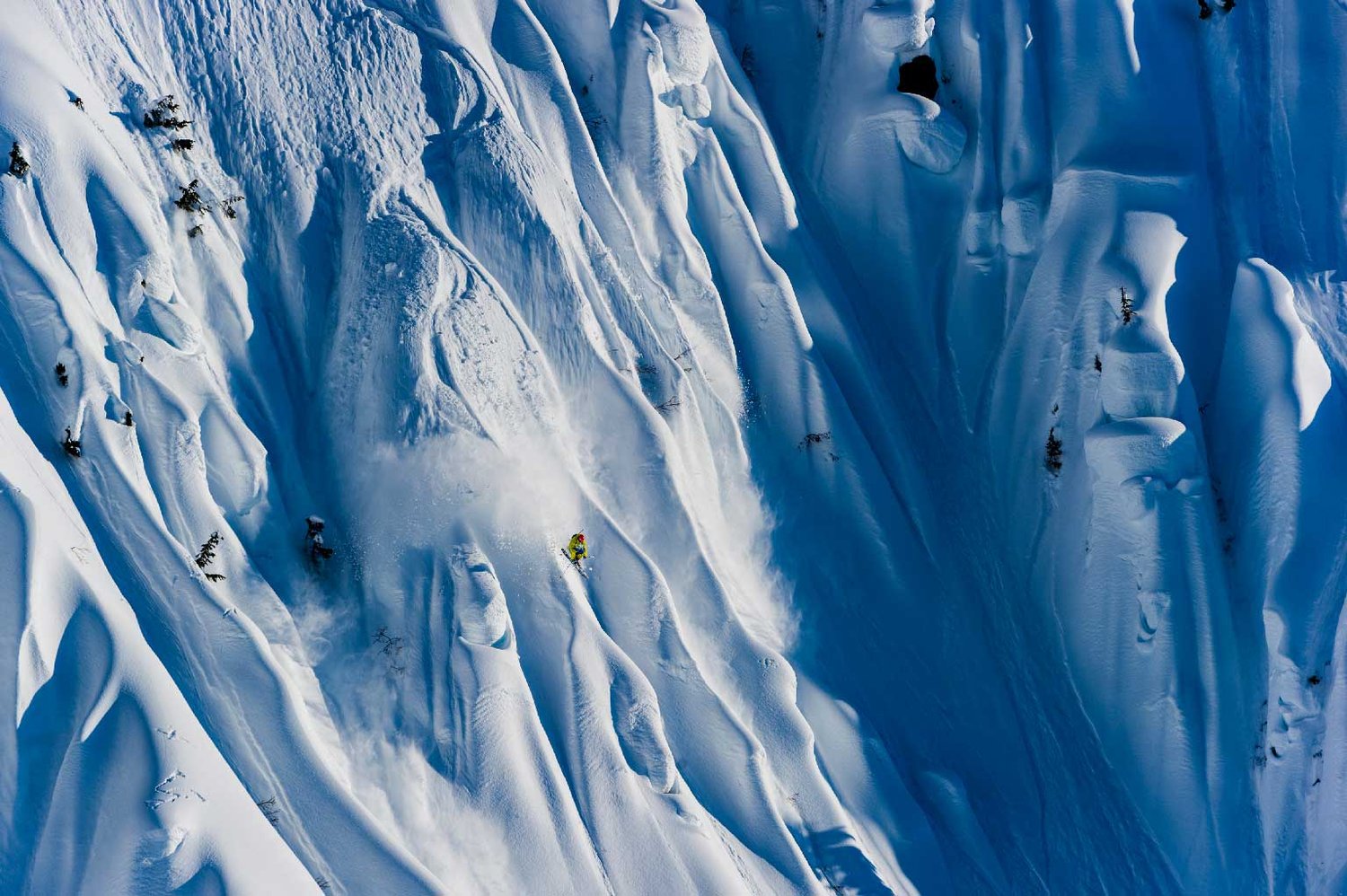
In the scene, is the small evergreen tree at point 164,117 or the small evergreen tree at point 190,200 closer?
the small evergreen tree at point 190,200

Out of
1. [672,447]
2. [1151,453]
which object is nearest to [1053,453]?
[1151,453]

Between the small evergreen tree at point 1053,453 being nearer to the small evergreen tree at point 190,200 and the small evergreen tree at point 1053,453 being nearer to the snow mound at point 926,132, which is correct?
the snow mound at point 926,132

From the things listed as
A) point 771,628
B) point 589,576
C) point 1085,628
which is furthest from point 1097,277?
point 589,576

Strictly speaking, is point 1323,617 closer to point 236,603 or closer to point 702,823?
point 702,823

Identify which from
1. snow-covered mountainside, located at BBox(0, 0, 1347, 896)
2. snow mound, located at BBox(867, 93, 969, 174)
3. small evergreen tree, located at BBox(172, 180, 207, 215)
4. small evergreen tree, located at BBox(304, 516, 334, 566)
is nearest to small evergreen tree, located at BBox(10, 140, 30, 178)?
snow-covered mountainside, located at BBox(0, 0, 1347, 896)

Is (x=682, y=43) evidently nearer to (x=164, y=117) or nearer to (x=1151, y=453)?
(x=164, y=117)

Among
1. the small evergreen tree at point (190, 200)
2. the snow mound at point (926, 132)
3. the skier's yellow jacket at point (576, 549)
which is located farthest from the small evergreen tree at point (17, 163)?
the snow mound at point (926, 132)
